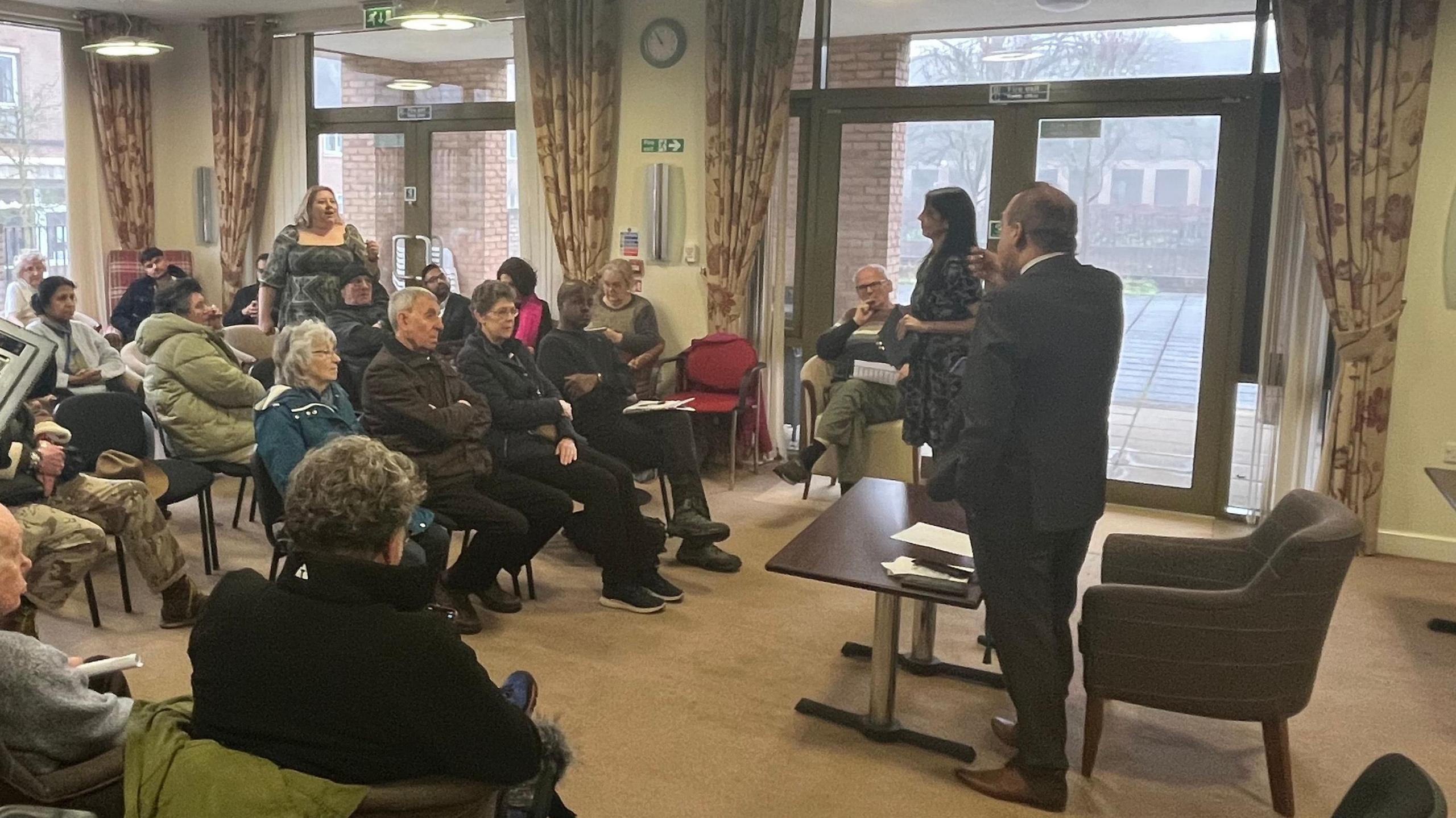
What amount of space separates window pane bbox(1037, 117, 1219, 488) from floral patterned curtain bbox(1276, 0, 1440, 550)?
1.78ft

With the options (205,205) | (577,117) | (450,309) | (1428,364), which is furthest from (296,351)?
(205,205)

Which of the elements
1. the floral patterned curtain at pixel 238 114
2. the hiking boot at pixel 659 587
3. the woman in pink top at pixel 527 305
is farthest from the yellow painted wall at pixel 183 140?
the hiking boot at pixel 659 587

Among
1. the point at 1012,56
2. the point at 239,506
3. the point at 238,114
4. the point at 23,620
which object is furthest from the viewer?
the point at 238,114

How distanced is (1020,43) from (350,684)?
17.5ft

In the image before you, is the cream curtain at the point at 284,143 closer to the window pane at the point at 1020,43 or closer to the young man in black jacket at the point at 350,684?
the window pane at the point at 1020,43

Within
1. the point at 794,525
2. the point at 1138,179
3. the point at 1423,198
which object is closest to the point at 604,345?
the point at 794,525

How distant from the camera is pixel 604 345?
5.29 metres

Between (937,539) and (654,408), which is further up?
(654,408)

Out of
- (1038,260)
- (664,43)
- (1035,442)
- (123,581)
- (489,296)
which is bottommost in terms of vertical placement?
(123,581)

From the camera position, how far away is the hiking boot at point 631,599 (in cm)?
436

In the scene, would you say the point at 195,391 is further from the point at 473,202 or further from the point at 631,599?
the point at 473,202

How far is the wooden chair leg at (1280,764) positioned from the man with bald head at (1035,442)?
52 centimetres

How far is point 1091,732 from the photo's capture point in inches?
123

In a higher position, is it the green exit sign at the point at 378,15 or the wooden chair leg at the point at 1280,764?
the green exit sign at the point at 378,15
